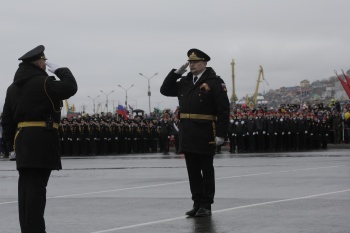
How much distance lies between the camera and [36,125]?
29.1ft

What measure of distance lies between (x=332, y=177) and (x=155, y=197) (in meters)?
4.90

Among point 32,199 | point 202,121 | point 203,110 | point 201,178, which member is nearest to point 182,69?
point 203,110

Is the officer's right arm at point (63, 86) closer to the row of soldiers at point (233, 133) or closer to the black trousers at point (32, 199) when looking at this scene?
the black trousers at point (32, 199)

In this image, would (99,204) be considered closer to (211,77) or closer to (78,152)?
(211,77)

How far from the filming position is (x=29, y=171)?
884 centimetres

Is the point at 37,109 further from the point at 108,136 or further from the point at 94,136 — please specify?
the point at 108,136

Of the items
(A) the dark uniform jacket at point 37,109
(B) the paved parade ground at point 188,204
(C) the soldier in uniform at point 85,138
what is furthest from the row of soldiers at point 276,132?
(A) the dark uniform jacket at point 37,109

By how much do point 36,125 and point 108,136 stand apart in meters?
37.5

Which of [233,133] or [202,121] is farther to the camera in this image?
[233,133]

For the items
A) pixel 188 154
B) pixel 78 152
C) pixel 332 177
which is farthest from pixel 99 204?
pixel 78 152

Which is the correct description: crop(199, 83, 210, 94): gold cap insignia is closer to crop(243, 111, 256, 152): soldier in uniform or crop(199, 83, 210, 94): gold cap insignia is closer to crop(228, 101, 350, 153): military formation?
crop(228, 101, 350, 153): military formation

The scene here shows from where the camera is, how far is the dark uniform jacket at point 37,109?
8.77m

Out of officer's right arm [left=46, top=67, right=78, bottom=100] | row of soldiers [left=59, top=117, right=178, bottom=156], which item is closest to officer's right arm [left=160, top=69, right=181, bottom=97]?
officer's right arm [left=46, top=67, right=78, bottom=100]

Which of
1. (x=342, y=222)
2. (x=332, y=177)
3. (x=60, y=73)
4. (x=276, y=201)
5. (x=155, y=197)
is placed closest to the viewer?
(x=60, y=73)
